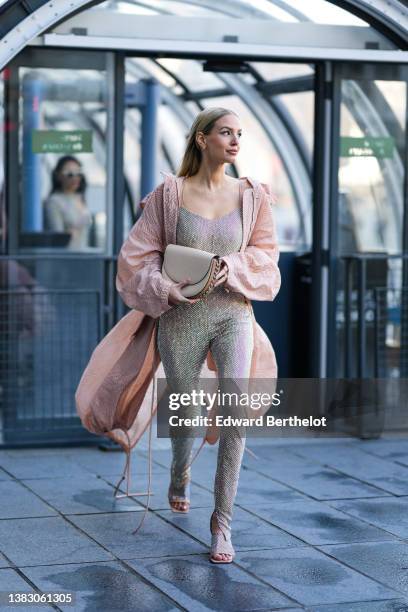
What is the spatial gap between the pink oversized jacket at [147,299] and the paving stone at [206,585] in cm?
72

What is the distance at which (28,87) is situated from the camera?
24.6 ft

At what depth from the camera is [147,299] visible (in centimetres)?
516

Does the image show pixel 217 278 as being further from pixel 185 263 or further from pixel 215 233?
pixel 215 233

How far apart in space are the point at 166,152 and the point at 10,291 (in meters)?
8.64

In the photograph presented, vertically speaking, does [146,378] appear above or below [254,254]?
below

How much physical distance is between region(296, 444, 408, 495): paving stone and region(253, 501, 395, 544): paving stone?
1.97ft

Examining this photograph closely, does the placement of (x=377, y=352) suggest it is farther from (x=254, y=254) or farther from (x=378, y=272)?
(x=254, y=254)

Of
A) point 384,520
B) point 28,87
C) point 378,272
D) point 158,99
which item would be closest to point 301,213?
point 158,99

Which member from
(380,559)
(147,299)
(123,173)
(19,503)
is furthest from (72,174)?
(380,559)

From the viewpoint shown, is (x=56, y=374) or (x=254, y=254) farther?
(x=56, y=374)

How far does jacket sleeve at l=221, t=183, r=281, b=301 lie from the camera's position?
5051 millimetres

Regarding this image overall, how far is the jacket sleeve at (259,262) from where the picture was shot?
5.05 metres

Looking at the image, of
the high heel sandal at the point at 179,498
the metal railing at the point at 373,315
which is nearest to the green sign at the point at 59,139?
the metal railing at the point at 373,315

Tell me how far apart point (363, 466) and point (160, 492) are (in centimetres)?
137
